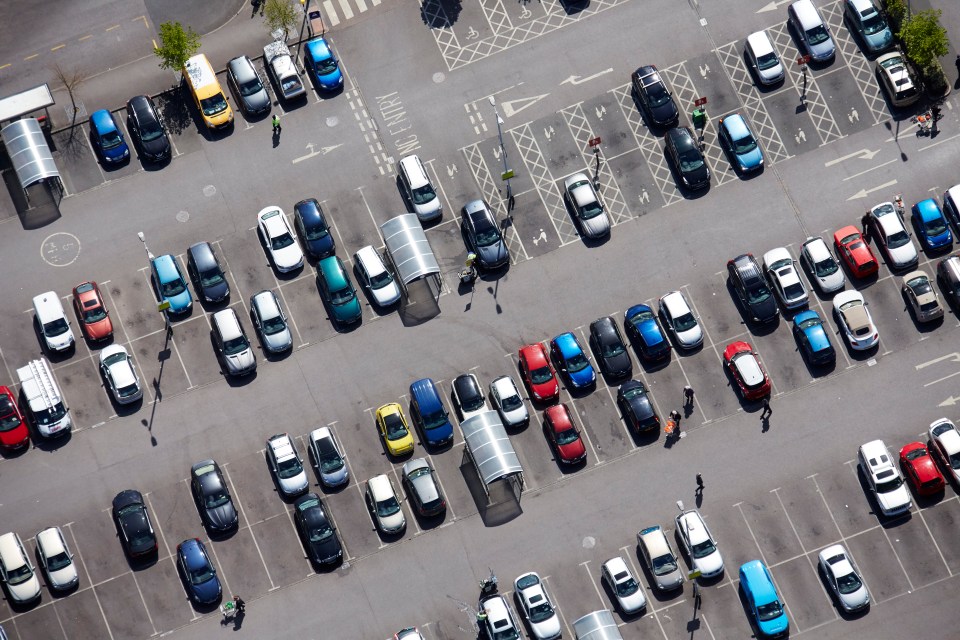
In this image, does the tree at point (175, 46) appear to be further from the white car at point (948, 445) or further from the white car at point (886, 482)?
the white car at point (948, 445)

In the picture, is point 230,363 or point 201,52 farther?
point 201,52

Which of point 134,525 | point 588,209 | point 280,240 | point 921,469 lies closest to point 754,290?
point 588,209

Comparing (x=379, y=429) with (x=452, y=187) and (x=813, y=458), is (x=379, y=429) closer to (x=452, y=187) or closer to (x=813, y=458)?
(x=452, y=187)

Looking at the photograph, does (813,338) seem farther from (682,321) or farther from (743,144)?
(743,144)

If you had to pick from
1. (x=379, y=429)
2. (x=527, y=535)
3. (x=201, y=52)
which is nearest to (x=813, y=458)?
(x=527, y=535)

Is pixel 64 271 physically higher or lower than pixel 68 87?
lower

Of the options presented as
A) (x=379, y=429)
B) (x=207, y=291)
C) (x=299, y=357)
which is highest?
(x=207, y=291)
